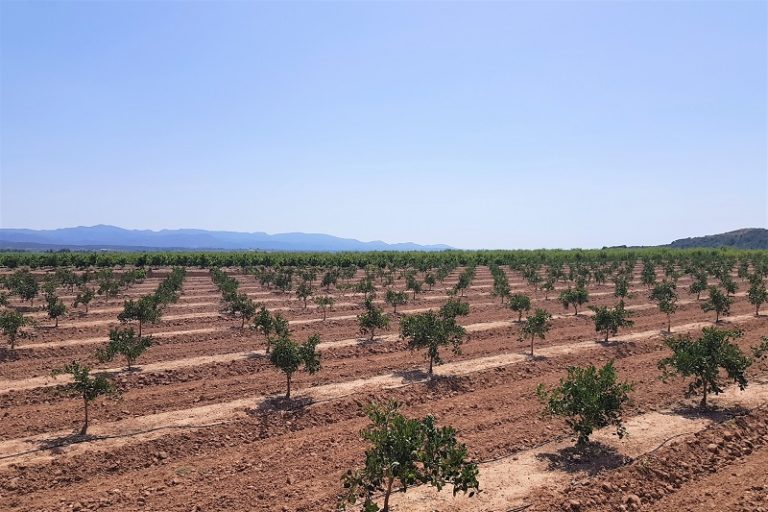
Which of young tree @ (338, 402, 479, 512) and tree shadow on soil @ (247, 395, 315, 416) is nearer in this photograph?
young tree @ (338, 402, 479, 512)

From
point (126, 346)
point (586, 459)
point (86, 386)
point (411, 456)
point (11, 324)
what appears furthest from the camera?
point (11, 324)

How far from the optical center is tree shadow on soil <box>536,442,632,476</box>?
43.9 feet

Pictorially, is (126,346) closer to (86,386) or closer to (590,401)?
(86,386)

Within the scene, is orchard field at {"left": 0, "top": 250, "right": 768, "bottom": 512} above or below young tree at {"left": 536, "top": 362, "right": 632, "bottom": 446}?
below

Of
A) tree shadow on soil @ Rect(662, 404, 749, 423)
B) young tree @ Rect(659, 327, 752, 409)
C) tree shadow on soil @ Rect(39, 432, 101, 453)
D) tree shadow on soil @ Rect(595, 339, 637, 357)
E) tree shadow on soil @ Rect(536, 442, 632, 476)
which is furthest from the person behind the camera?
tree shadow on soil @ Rect(595, 339, 637, 357)

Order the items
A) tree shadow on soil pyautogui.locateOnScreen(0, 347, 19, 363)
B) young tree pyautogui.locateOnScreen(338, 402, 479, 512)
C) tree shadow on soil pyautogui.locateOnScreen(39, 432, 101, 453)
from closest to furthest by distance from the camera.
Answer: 1. young tree pyautogui.locateOnScreen(338, 402, 479, 512)
2. tree shadow on soil pyautogui.locateOnScreen(39, 432, 101, 453)
3. tree shadow on soil pyautogui.locateOnScreen(0, 347, 19, 363)

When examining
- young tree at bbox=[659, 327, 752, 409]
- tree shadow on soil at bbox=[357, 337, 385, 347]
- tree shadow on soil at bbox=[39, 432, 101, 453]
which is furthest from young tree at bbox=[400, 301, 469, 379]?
tree shadow on soil at bbox=[39, 432, 101, 453]

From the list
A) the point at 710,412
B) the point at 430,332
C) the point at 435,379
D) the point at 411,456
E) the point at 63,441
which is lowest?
the point at 63,441

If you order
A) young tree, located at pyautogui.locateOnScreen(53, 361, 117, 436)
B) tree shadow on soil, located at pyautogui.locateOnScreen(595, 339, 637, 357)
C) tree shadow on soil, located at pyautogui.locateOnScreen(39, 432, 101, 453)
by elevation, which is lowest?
tree shadow on soil, located at pyautogui.locateOnScreen(39, 432, 101, 453)

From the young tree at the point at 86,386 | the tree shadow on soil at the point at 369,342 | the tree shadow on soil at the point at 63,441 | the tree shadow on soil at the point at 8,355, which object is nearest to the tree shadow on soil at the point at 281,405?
the young tree at the point at 86,386

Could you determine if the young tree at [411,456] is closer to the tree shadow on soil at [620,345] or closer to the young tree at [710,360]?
the young tree at [710,360]

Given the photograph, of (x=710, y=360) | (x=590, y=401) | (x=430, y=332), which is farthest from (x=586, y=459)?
(x=430, y=332)

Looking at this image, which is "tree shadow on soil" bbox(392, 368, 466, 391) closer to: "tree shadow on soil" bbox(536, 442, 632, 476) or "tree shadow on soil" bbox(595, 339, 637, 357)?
"tree shadow on soil" bbox(536, 442, 632, 476)

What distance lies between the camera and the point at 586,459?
13922mm
